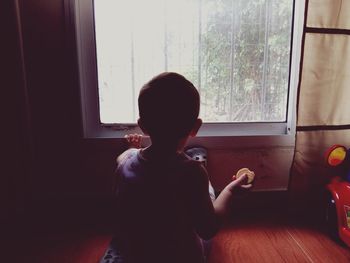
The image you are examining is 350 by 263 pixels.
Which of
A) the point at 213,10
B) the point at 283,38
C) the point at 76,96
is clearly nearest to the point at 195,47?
the point at 213,10

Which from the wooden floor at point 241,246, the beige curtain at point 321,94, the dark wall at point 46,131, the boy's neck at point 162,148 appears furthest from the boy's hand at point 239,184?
the dark wall at point 46,131

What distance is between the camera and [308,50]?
42.9 inches

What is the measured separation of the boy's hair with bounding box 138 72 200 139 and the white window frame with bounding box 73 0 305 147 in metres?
0.60

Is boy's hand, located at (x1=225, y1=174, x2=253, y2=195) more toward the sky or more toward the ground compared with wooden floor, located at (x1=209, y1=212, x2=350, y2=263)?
more toward the sky

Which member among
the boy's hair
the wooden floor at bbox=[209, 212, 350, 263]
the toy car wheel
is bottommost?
the wooden floor at bbox=[209, 212, 350, 263]

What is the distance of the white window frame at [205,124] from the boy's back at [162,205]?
591 mm

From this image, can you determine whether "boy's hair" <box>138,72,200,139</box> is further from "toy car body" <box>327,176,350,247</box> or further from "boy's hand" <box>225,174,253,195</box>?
"toy car body" <box>327,176,350,247</box>

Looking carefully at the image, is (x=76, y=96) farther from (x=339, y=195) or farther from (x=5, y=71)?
(x=339, y=195)

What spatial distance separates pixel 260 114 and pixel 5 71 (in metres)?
1.05

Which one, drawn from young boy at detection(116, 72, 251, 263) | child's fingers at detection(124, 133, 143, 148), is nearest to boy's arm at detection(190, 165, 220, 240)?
young boy at detection(116, 72, 251, 263)

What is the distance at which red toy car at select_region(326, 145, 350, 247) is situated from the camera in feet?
3.44

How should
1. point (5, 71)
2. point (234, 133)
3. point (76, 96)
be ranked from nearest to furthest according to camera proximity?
point (5, 71), point (76, 96), point (234, 133)

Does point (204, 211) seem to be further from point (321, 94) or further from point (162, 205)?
point (321, 94)

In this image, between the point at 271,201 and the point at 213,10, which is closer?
the point at 213,10
